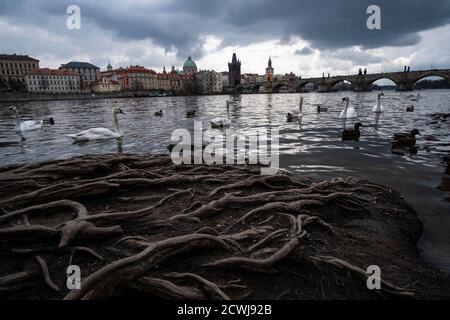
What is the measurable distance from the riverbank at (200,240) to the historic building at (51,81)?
16806 centimetres

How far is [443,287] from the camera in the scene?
3.96m

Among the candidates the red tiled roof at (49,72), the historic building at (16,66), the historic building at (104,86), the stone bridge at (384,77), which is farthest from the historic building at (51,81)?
the stone bridge at (384,77)

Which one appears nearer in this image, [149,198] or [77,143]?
[149,198]

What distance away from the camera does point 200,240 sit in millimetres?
4094

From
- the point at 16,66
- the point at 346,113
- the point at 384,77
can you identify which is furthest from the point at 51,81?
the point at 384,77

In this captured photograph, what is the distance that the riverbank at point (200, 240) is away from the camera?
3.49 meters

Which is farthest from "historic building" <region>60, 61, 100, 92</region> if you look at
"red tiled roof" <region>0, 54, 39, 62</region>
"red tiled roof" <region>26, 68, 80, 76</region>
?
"red tiled roof" <region>0, 54, 39, 62</region>

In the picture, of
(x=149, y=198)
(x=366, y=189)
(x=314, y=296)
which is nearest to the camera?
(x=314, y=296)

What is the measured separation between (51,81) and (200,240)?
189 meters

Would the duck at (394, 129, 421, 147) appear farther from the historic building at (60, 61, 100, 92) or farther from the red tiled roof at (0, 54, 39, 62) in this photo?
the historic building at (60, 61, 100, 92)

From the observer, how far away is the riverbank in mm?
3488

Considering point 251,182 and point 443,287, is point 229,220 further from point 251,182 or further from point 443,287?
point 443,287
